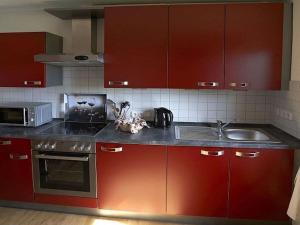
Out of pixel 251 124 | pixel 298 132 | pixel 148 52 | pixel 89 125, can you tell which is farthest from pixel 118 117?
pixel 298 132

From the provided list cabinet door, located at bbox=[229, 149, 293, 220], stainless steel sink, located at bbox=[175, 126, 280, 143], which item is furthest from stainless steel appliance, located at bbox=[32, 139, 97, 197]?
cabinet door, located at bbox=[229, 149, 293, 220]

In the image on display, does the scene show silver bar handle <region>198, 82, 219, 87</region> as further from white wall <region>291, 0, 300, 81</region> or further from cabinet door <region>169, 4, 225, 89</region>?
white wall <region>291, 0, 300, 81</region>

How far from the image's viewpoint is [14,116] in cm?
268

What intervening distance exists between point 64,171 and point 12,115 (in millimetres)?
849

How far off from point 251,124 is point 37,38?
8.00 feet

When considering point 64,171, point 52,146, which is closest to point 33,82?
point 52,146

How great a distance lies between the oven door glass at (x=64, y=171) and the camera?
2377 millimetres

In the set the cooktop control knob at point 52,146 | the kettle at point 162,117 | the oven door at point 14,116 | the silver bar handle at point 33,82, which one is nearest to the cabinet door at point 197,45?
the kettle at point 162,117

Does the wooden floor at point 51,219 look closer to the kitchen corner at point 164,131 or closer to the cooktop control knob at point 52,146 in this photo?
the kitchen corner at point 164,131

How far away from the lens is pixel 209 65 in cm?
242

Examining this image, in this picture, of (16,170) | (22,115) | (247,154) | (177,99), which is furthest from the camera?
(177,99)

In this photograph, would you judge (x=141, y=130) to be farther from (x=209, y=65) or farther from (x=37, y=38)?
(x=37, y=38)

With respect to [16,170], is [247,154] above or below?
above

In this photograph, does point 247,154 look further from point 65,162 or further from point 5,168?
point 5,168
